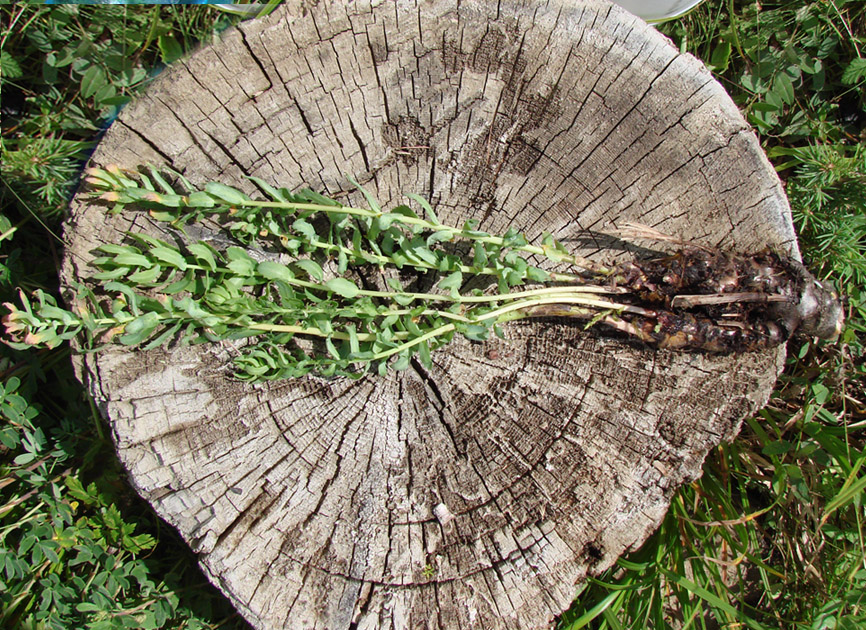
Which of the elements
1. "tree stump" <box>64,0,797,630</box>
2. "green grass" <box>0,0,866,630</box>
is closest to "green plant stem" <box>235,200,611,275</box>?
"tree stump" <box>64,0,797,630</box>

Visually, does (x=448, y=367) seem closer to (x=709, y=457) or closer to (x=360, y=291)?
(x=360, y=291)

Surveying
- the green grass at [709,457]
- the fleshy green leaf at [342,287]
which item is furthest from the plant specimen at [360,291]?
the green grass at [709,457]

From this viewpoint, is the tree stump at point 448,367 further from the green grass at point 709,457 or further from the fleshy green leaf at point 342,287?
the green grass at point 709,457

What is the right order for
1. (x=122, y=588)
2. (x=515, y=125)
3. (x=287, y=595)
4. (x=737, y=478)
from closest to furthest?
(x=287, y=595), (x=515, y=125), (x=122, y=588), (x=737, y=478)

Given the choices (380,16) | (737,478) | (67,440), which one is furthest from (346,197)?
(737,478)

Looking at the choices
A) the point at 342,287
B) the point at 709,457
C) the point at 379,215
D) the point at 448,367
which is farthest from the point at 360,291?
the point at 709,457

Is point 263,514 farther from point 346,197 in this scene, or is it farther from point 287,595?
point 346,197

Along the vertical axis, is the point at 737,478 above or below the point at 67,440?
below
